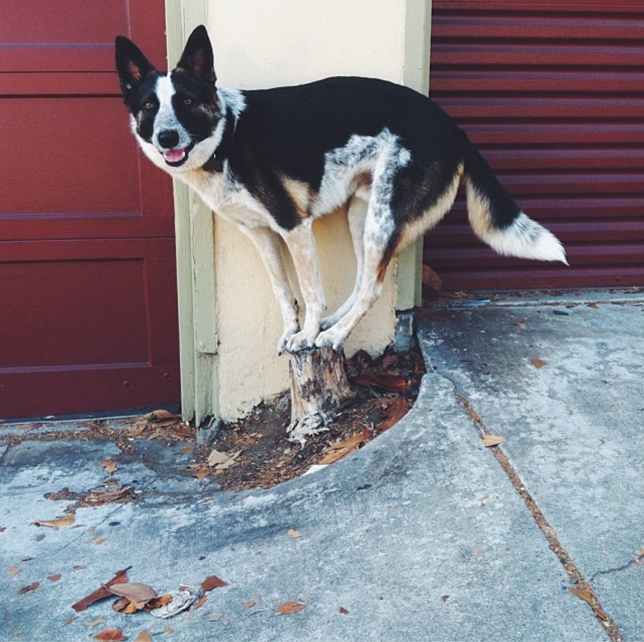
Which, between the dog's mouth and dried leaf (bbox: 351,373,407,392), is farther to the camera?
dried leaf (bbox: 351,373,407,392)

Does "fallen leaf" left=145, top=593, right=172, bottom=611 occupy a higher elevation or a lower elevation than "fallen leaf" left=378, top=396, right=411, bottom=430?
lower

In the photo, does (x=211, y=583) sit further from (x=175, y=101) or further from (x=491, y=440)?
(x=175, y=101)


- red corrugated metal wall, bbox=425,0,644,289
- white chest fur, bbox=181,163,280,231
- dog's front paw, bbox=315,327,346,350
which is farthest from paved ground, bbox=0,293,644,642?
white chest fur, bbox=181,163,280,231

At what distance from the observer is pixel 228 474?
356cm

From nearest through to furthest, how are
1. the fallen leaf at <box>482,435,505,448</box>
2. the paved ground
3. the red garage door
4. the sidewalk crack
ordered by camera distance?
the sidewalk crack, the paved ground, the fallen leaf at <box>482,435,505,448</box>, the red garage door

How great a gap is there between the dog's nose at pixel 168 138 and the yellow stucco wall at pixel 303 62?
0.74 meters

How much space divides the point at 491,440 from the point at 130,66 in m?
2.11

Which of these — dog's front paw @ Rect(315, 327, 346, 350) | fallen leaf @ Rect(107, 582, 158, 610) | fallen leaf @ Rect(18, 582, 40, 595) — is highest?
dog's front paw @ Rect(315, 327, 346, 350)

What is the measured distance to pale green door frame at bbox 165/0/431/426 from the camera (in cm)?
348

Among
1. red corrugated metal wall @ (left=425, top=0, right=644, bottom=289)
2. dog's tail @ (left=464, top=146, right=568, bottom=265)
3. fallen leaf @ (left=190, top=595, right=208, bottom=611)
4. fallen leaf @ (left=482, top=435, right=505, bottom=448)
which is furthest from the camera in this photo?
red corrugated metal wall @ (left=425, top=0, right=644, bottom=289)

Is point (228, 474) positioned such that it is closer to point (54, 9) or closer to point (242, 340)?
point (242, 340)

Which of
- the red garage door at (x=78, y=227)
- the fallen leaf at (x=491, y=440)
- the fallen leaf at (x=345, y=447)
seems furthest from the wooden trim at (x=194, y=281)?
the fallen leaf at (x=491, y=440)

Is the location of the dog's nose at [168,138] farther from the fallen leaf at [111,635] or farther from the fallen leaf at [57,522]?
the fallen leaf at [111,635]

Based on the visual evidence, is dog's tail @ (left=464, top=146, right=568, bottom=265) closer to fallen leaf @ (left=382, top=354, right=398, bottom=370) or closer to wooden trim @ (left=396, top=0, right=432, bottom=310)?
wooden trim @ (left=396, top=0, right=432, bottom=310)
